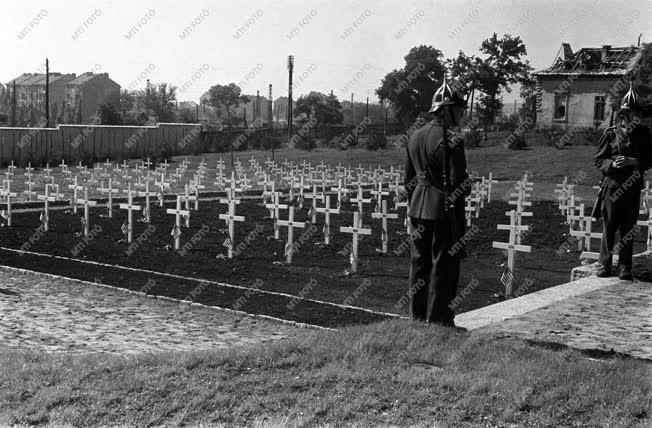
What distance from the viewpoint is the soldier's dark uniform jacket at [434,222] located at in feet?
25.6

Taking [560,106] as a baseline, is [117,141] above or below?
below

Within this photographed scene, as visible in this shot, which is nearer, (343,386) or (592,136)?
(343,386)

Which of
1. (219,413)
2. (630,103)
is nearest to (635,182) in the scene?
(630,103)

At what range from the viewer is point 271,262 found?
15.5m

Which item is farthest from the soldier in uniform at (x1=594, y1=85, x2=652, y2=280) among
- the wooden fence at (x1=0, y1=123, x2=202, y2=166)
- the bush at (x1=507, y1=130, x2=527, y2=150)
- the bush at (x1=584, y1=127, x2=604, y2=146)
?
the bush at (x1=507, y1=130, x2=527, y2=150)

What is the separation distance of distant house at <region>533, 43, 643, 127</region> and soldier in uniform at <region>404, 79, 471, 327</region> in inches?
1879

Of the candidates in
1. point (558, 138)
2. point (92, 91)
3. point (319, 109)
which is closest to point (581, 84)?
point (558, 138)

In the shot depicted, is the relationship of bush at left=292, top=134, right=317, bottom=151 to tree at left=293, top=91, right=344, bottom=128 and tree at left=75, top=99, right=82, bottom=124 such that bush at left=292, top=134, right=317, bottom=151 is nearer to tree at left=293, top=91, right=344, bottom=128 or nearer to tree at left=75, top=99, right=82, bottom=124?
tree at left=293, top=91, right=344, bottom=128

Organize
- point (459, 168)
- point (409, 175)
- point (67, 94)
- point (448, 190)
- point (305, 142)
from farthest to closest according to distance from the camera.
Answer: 1. point (67, 94)
2. point (305, 142)
3. point (409, 175)
4. point (448, 190)
5. point (459, 168)

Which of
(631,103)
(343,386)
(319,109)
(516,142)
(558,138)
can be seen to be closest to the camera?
(343,386)

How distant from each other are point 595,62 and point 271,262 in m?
45.6

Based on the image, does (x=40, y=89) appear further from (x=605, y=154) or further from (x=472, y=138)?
(x=605, y=154)

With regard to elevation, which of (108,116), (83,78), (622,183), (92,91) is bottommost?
(622,183)

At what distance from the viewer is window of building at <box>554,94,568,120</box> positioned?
2215 inches
